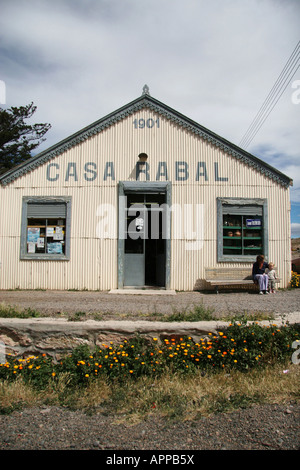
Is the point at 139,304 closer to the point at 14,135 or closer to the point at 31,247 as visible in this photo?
the point at 31,247

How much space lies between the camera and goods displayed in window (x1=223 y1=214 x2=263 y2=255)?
1034 centimetres

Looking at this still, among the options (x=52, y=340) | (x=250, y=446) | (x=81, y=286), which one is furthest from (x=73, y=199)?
(x=250, y=446)

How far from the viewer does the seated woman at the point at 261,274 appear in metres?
9.34

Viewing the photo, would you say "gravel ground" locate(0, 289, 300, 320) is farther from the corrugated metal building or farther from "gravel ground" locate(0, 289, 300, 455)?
"gravel ground" locate(0, 289, 300, 455)

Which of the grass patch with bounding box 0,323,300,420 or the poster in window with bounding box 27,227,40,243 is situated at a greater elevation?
the poster in window with bounding box 27,227,40,243

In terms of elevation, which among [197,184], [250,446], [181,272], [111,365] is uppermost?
[197,184]

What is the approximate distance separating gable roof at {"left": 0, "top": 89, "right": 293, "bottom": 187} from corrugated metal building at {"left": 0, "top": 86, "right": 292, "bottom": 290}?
0.11 ft

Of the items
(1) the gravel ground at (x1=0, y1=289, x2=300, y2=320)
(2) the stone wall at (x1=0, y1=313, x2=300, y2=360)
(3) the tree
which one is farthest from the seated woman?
(3) the tree

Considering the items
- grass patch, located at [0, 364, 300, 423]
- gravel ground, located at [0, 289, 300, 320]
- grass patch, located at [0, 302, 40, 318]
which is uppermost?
grass patch, located at [0, 302, 40, 318]

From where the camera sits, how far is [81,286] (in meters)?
10.1

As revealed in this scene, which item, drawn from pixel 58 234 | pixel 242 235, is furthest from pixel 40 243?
pixel 242 235

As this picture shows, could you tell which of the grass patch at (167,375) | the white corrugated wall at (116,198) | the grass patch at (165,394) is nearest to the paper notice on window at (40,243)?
the white corrugated wall at (116,198)

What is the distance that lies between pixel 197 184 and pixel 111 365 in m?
7.21

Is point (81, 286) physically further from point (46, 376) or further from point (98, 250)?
point (46, 376)
